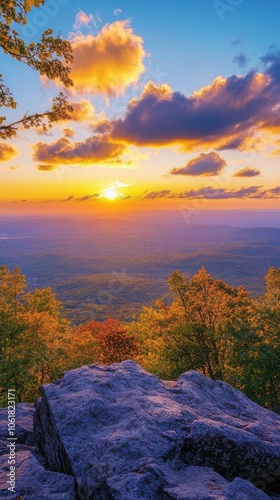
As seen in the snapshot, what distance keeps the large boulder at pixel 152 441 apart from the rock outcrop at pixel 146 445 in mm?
27

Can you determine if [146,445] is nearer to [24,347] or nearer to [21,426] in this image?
[21,426]

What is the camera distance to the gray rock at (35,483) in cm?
829

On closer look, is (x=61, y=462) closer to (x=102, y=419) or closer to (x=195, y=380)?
(x=102, y=419)

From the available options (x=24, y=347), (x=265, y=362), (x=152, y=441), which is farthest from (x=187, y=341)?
(x=152, y=441)

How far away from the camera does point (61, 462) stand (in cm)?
981

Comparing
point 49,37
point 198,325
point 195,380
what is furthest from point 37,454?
point 198,325

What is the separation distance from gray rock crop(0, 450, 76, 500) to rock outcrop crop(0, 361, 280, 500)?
1.5 inches

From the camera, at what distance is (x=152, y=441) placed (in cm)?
913

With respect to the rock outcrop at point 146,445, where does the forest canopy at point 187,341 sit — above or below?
below

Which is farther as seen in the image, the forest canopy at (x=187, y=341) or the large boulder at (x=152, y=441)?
the forest canopy at (x=187, y=341)

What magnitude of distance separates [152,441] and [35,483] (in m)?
3.95

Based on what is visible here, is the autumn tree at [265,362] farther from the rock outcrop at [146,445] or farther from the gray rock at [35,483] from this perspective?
the gray rock at [35,483]

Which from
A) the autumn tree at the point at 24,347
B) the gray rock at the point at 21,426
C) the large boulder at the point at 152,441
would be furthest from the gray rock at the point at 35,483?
the autumn tree at the point at 24,347

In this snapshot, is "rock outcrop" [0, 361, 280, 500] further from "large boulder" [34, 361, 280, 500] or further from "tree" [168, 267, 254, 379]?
"tree" [168, 267, 254, 379]
